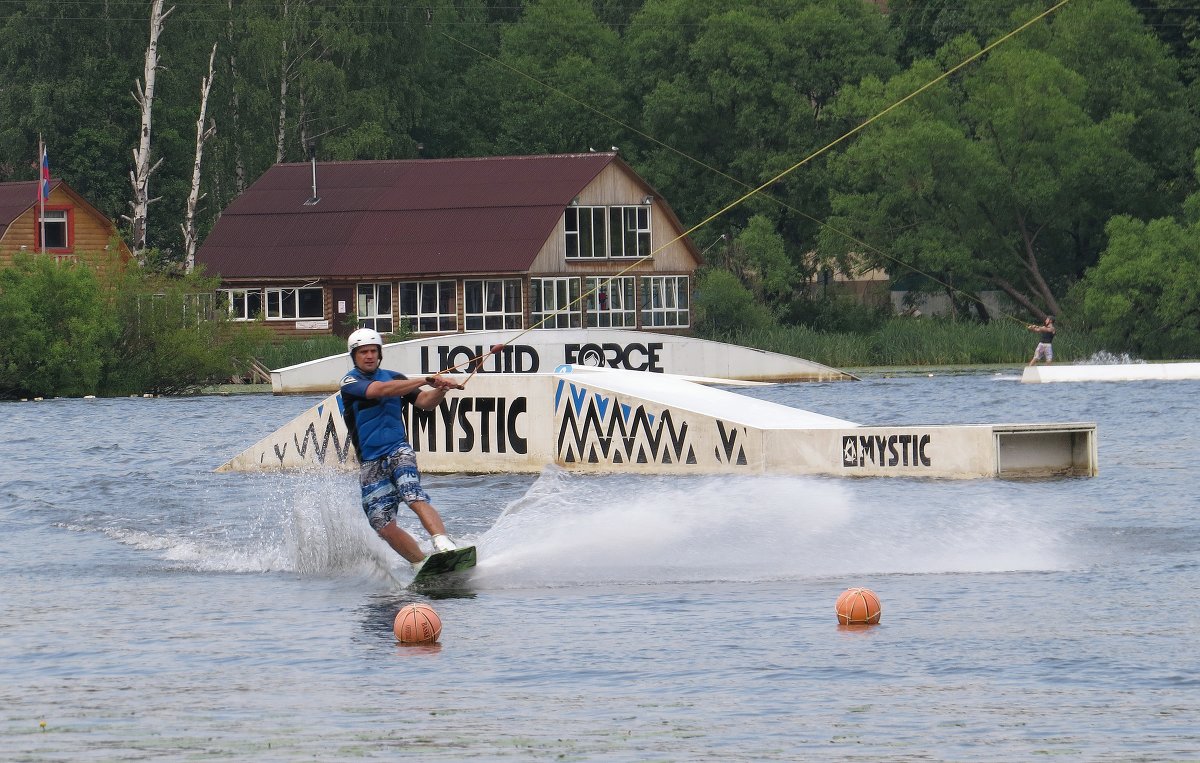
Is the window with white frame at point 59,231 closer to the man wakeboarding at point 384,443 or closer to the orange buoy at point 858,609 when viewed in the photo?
the man wakeboarding at point 384,443

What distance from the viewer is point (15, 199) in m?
63.5

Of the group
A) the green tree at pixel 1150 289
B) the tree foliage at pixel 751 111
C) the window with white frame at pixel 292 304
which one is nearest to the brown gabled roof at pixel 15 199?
the tree foliage at pixel 751 111

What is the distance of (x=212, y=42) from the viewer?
6800 centimetres

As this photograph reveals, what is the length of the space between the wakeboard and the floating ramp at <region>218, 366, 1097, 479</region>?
23.1 feet

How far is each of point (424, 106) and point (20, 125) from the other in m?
16.5

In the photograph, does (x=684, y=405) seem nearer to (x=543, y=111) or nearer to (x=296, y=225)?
(x=296, y=225)

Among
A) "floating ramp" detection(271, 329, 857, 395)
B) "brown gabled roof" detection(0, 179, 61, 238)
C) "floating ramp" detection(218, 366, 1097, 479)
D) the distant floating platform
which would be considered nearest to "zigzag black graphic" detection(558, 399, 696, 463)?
"floating ramp" detection(218, 366, 1097, 479)

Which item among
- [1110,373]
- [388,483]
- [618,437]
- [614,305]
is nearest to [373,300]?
[614,305]

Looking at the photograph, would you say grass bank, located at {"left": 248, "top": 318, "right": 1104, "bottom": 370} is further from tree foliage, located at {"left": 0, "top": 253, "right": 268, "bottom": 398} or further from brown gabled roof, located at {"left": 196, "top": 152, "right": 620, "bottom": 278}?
brown gabled roof, located at {"left": 196, "top": 152, "right": 620, "bottom": 278}

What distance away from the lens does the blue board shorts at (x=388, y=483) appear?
13512mm

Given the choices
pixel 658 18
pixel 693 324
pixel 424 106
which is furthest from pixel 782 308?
pixel 424 106

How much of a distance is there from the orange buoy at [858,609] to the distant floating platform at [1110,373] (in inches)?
1209

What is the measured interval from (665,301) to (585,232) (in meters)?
3.59

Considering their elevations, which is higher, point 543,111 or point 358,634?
point 543,111
